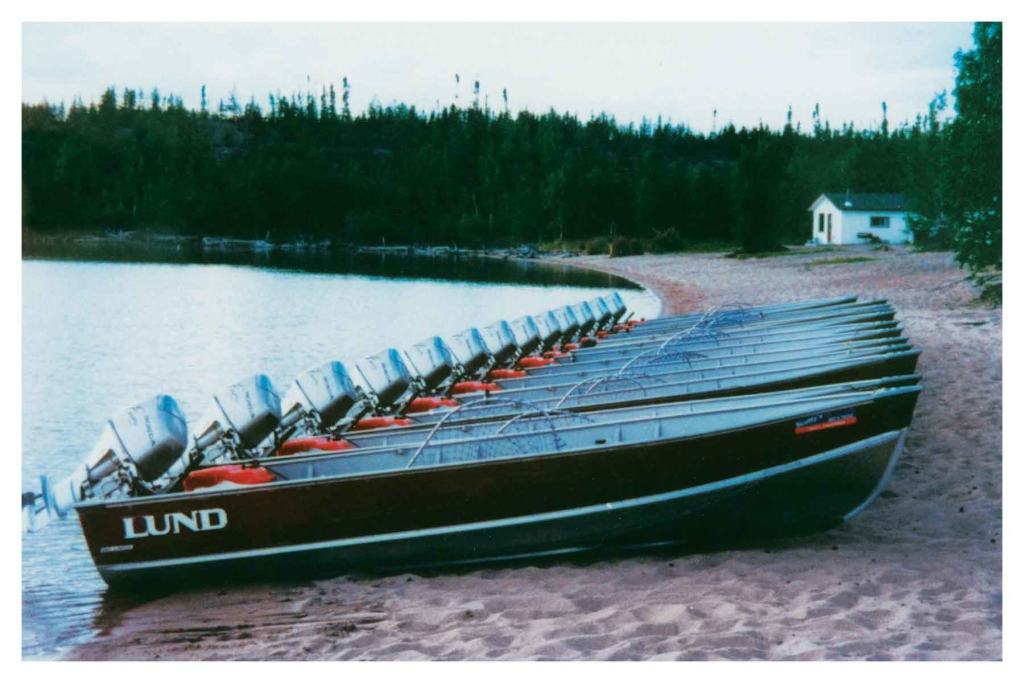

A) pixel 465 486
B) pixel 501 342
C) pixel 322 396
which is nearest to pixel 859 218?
pixel 501 342

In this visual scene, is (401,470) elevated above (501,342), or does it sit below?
below

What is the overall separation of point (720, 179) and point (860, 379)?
2977 mm

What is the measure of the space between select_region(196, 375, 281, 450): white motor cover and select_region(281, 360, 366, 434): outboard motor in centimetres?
18

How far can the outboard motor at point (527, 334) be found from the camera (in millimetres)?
11281

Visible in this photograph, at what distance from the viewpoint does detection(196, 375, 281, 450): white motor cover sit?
21.3ft

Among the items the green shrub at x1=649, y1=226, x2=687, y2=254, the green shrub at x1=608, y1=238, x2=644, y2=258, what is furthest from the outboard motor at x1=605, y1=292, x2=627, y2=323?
the green shrub at x1=649, y1=226, x2=687, y2=254

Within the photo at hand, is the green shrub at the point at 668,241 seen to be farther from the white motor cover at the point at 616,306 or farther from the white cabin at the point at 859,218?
the white motor cover at the point at 616,306

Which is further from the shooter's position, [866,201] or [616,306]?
[616,306]

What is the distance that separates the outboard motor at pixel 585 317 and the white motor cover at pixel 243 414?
23.5 feet

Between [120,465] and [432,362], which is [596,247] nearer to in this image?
[432,362]

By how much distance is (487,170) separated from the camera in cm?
941

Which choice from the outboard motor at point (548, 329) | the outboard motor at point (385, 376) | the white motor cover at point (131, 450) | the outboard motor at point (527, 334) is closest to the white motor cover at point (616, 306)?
the outboard motor at point (548, 329)

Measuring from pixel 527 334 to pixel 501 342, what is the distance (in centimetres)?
121

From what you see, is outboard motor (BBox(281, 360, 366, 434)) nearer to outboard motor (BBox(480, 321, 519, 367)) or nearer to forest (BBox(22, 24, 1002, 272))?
forest (BBox(22, 24, 1002, 272))
